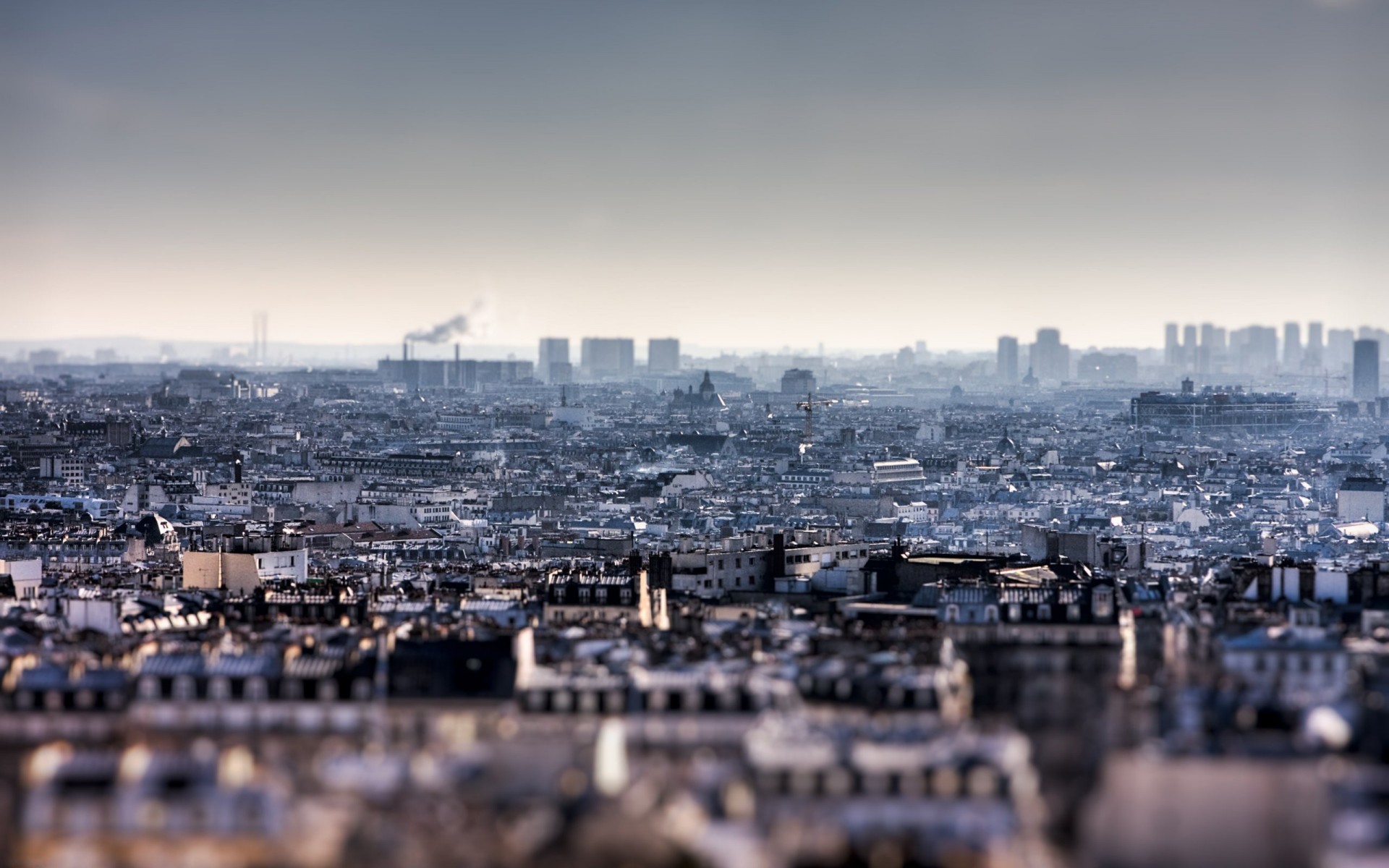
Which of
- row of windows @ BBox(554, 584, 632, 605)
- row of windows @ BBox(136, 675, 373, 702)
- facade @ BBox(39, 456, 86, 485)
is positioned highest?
row of windows @ BBox(136, 675, 373, 702)

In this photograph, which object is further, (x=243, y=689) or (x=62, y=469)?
(x=62, y=469)

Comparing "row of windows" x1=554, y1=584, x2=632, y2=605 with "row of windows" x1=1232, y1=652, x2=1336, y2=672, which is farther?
"row of windows" x1=554, y1=584, x2=632, y2=605

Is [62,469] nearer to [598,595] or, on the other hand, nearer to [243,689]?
[598,595]

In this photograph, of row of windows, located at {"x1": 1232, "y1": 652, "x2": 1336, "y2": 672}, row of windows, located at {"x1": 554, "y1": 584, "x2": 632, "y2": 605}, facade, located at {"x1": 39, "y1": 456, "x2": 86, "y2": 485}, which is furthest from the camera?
facade, located at {"x1": 39, "y1": 456, "x2": 86, "y2": 485}

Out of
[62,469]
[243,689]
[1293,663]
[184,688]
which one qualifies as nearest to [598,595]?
[1293,663]

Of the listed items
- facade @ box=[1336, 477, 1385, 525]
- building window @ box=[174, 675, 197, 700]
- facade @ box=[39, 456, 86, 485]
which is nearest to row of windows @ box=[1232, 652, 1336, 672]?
building window @ box=[174, 675, 197, 700]

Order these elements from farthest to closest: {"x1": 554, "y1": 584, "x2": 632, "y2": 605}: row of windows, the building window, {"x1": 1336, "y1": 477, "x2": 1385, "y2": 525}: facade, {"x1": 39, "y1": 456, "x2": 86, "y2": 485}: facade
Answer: {"x1": 39, "y1": 456, "x2": 86, "y2": 485}: facade → {"x1": 1336, "y1": 477, "x2": 1385, "y2": 525}: facade → {"x1": 554, "y1": 584, "x2": 632, "y2": 605}: row of windows → the building window

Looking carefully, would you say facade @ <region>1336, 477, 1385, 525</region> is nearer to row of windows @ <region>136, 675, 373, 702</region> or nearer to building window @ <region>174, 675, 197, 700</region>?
row of windows @ <region>136, 675, 373, 702</region>

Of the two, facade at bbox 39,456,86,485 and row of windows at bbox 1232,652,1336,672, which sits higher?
row of windows at bbox 1232,652,1336,672

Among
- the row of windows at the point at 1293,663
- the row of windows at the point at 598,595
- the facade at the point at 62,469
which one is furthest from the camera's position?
the facade at the point at 62,469

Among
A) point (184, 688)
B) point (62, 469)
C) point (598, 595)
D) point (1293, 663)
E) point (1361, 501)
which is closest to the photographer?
point (184, 688)

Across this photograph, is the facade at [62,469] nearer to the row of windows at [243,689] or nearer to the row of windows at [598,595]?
the row of windows at [598,595]

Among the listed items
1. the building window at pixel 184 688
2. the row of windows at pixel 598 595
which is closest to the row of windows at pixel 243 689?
the building window at pixel 184 688
